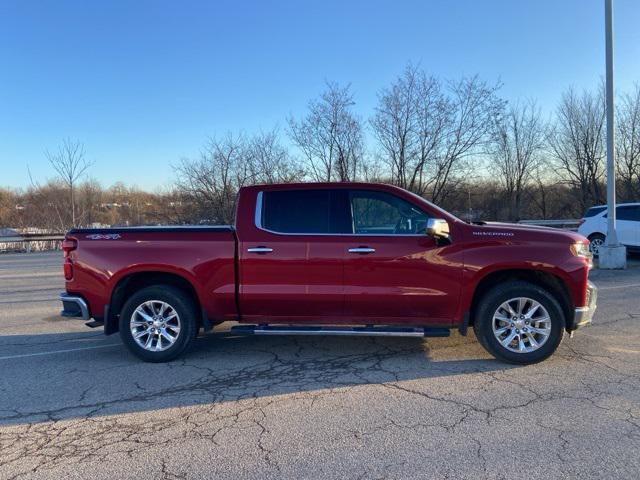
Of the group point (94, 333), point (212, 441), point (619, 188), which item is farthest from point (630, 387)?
point (619, 188)

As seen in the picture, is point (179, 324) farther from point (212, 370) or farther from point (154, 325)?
point (212, 370)

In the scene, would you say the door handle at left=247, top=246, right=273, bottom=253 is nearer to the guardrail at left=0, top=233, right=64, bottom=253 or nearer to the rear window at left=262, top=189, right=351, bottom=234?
the rear window at left=262, top=189, right=351, bottom=234

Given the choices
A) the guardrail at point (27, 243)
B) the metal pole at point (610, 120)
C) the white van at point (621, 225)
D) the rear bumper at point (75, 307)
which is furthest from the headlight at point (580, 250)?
the guardrail at point (27, 243)

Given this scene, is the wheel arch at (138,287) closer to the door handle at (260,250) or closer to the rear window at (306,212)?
the door handle at (260,250)

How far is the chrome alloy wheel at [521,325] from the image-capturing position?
4988mm

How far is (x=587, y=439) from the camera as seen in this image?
11.1ft

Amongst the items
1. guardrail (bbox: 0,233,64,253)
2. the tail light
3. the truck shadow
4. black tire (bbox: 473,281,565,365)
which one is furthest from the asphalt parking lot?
guardrail (bbox: 0,233,64,253)

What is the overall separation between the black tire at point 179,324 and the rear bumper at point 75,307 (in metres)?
0.46

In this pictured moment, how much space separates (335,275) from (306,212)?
0.81 metres

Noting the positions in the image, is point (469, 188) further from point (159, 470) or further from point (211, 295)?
point (159, 470)

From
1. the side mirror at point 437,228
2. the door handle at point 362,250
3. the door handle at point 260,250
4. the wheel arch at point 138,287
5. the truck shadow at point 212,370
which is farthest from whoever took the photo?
the wheel arch at point 138,287

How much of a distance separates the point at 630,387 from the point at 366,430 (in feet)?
8.58

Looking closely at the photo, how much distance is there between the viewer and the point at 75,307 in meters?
5.49

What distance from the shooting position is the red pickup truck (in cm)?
501
